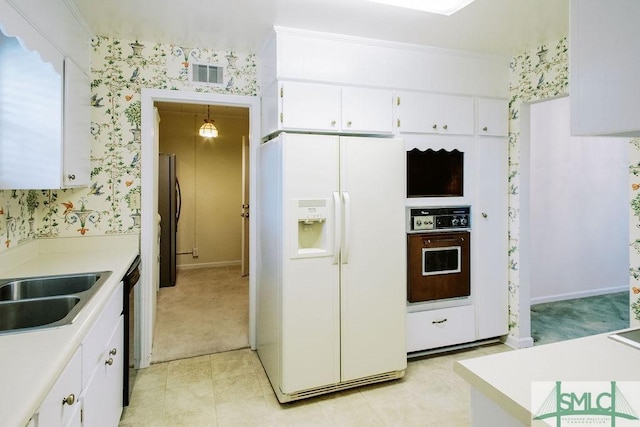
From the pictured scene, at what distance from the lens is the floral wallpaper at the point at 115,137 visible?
8.34ft

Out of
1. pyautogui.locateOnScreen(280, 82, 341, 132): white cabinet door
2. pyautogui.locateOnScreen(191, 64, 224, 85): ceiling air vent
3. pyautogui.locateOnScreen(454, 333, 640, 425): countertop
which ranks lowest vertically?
pyautogui.locateOnScreen(454, 333, 640, 425): countertop

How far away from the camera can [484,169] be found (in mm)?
2980

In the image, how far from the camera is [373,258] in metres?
2.40

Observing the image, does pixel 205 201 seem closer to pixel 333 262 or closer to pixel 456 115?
pixel 333 262

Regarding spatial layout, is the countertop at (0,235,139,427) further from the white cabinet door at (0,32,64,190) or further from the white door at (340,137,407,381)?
the white door at (340,137,407,381)

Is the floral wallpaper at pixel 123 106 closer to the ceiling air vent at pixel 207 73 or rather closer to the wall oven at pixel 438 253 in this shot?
the ceiling air vent at pixel 207 73

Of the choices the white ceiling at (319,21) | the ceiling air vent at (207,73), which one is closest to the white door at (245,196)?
the ceiling air vent at (207,73)

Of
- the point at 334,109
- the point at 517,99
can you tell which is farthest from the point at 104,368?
the point at 517,99

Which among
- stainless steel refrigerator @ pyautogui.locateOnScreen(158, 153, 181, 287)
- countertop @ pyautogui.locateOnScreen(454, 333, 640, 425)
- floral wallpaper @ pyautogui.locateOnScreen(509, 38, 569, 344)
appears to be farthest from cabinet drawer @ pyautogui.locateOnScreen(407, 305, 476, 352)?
stainless steel refrigerator @ pyautogui.locateOnScreen(158, 153, 181, 287)

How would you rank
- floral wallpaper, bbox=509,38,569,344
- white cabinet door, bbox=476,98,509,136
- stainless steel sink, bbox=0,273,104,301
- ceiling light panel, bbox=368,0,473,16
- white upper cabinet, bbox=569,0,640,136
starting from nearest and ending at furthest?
1. white upper cabinet, bbox=569,0,640,136
2. stainless steel sink, bbox=0,273,104,301
3. ceiling light panel, bbox=368,0,473,16
4. floral wallpaper, bbox=509,38,569,344
5. white cabinet door, bbox=476,98,509,136

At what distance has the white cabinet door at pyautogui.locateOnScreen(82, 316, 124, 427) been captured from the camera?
1.35 metres

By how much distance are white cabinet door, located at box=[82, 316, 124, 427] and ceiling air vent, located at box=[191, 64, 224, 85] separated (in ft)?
5.90

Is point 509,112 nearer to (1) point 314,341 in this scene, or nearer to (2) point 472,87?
(2) point 472,87

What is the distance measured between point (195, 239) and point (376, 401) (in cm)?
437
